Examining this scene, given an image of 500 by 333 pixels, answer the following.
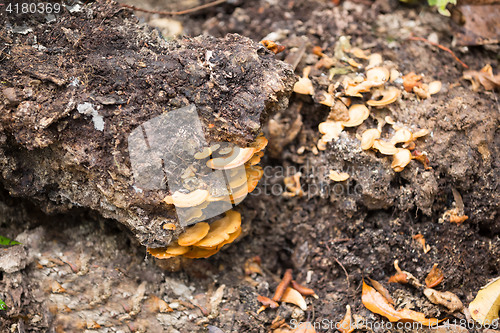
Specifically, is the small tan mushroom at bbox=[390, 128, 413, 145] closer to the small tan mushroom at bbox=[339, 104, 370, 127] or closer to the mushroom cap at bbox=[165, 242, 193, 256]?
the small tan mushroom at bbox=[339, 104, 370, 127]

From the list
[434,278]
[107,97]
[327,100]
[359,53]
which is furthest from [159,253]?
[359,53]

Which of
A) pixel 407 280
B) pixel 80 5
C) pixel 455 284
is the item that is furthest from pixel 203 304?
pixel 80 5

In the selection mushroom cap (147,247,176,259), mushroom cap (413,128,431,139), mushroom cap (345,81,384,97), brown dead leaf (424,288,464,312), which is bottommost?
brown dead leaf (424,288,464,312)

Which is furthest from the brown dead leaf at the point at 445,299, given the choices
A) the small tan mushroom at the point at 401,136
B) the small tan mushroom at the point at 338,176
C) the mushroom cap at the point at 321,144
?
the mushroom cap at the point at 321,144

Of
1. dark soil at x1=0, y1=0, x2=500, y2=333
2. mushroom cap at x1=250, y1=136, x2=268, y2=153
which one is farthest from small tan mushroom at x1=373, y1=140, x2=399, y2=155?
mushroom cap at x1=250, y1=136, x2=268, y2=153

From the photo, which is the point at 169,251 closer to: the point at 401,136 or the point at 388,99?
the point at 401,136

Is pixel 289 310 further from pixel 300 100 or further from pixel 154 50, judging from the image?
pixel 154 50
